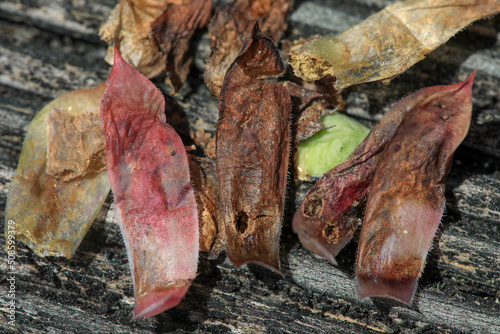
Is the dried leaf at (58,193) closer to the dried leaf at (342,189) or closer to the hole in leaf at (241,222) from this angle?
the hole in leaf at (241,222)

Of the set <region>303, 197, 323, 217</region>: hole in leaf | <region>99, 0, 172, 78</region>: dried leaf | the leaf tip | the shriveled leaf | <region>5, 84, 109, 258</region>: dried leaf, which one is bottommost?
the leaf tip

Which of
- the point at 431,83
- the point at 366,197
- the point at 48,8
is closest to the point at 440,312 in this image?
the point at 366,197

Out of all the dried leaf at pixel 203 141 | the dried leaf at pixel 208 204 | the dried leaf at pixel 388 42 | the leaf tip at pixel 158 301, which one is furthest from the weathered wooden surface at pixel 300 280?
the dried leaf at pixel 388 42

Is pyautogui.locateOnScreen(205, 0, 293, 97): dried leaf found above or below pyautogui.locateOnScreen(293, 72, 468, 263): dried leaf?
above

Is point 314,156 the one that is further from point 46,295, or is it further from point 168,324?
point 46,295

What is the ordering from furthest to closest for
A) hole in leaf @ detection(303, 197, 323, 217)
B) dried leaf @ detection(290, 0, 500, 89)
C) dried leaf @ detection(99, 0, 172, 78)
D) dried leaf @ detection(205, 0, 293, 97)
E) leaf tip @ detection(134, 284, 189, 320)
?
1. dried leaf @ detection(99, 0, 172, 78)
2. dried leaf @ detection(205, 0, 293, 97)
3. dried leaf @ detection(290, 0, 500, 89)
4. hole in leaf @ detection(303, 197, 323, 217)
5. leaf tip @ detection(134, 284, 189, 320)

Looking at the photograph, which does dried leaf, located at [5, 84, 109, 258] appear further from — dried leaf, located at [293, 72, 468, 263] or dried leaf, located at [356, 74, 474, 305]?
dried leaf, located at [356, 74, 474, 305]

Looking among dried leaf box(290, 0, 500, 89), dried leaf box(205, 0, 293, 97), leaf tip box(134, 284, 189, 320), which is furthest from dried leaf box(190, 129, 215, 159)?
leaf tip box(134, 284, 189, 320)
